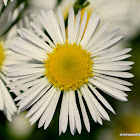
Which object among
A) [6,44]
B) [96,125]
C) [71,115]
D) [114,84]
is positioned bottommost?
[96,125]

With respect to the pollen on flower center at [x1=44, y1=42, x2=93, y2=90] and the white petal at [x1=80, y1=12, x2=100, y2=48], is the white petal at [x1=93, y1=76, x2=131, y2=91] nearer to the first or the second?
the pollen on flower center at [x1=44, y1=42, x2=93, y2=90]

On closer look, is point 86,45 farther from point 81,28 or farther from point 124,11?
point 124,11

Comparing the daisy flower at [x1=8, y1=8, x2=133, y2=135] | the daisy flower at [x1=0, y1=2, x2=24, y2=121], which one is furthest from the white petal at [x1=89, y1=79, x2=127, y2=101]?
the daisy flower at [x1=0, y1=2, x2=24, y2=121]

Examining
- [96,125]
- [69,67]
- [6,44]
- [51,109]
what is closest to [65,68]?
[69,67]

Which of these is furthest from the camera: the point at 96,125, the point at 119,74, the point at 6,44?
the point at 96,125

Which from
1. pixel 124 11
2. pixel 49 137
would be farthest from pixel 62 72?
pixel 124 11

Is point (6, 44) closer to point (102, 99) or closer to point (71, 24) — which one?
point (71, 24)

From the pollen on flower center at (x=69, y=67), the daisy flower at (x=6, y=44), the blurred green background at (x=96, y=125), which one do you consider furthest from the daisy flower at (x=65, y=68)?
the blurred green background at (x=96, y=125)

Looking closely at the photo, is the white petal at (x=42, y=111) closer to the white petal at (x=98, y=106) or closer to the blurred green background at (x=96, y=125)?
the white petal at (x=98, y=106)
